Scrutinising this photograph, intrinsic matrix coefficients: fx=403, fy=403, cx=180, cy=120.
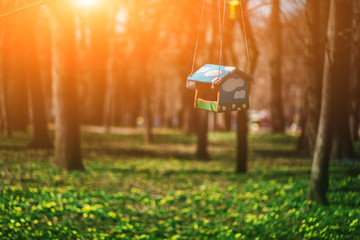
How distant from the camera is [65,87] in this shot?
35.6 feet

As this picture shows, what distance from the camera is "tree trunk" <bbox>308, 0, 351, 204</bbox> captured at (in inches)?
290

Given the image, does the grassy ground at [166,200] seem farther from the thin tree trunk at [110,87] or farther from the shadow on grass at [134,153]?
the thin tree trunk at [110,87]

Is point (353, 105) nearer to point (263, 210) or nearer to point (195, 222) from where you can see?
point (263, 210)

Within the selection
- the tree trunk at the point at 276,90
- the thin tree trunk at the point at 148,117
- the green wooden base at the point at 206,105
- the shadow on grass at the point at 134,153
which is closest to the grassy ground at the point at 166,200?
the shadow on grass at the point at 134,153

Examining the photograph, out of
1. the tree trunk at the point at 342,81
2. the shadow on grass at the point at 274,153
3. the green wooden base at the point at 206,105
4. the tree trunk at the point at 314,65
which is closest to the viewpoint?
the green wooden base at the point at 206,105

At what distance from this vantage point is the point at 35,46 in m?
15.4

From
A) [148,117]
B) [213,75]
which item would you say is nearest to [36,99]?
[148,117]

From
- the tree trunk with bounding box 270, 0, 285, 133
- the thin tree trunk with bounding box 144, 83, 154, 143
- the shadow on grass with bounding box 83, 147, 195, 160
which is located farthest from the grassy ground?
the tree trunk with bounding box 270, 0, 285, 133

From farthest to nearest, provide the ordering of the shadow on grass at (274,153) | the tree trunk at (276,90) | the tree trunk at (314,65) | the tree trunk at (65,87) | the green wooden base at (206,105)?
1. the tree trunk at (276,90)
2. the shadow on grass at (274,153)
3. the tree trunk at (65,87)
4. the tree trunk at (314,65)
5. the green wooden base at (206,105)

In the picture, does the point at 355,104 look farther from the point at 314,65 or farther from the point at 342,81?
the point at 314,65

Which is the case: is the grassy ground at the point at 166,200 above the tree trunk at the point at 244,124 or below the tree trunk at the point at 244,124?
below

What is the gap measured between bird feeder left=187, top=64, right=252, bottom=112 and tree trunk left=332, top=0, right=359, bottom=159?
9.59ft

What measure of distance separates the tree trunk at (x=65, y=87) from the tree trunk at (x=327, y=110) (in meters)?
6.43

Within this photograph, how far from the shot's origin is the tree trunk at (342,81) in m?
7.68
